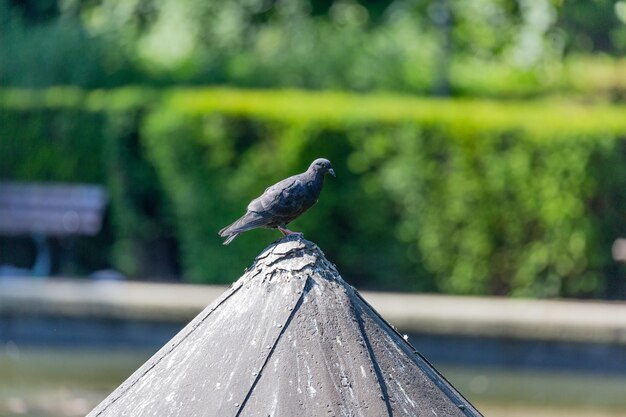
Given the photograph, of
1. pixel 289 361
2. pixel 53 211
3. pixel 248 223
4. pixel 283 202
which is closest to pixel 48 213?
pixel 53 211

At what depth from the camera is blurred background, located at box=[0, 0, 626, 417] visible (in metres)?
9.40

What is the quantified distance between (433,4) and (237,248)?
4948 millimetres

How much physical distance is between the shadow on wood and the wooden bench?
39.8 ft

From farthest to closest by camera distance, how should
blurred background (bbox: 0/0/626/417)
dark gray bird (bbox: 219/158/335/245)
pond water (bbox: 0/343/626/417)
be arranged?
1. blurred background (bbox: 0/0/626/417)
2. pond water (bbox: 0/343/626/417)
3. dark gray bird (bbox: 219/158/335/245)

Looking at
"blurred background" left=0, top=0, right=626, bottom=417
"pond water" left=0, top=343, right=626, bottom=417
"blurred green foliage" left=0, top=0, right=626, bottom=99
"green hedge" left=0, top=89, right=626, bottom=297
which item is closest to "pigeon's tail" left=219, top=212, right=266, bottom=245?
"pond water" left=0, top=343, right=626, bottom=417

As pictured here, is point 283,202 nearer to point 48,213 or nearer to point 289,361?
point 289,361

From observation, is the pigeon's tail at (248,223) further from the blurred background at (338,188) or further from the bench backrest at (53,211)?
the bench backrest at (53,211)

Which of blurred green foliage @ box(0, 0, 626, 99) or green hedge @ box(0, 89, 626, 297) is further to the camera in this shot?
blurred green foliage @ box(0, 0, 626, 99)

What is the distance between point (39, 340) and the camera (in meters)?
10.0

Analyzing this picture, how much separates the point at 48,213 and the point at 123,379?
560cm

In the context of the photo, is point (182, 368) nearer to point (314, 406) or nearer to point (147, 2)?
point (314, 406)

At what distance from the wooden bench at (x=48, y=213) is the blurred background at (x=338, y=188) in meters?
0.03

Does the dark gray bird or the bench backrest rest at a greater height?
the bench backrest

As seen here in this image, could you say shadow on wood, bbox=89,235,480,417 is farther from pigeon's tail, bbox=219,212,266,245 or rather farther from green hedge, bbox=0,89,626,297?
green hedge, bbox=0,89,626,297
